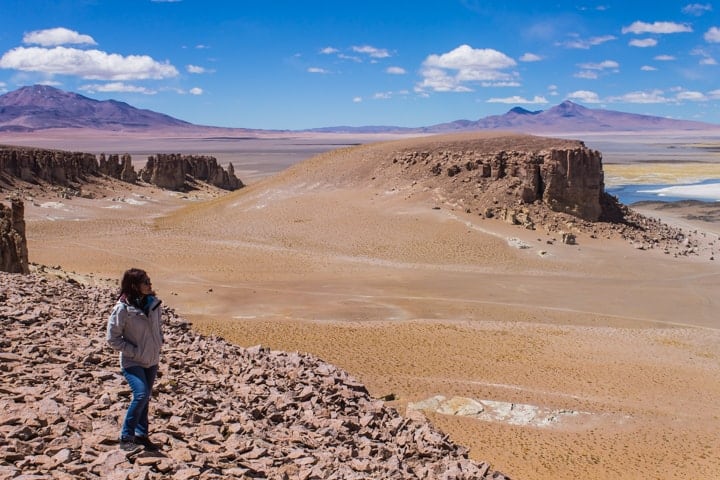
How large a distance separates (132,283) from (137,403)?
4.13 ft

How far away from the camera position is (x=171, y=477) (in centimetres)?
698

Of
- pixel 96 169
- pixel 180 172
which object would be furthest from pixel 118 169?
pixel 180 172

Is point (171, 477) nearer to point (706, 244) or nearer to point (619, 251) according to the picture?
point (619, 251)

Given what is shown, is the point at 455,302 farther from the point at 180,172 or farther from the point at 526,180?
the point at 180,172

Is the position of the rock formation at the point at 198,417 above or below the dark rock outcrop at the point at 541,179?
below

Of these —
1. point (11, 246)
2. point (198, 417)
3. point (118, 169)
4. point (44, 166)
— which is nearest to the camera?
point (198, 417)

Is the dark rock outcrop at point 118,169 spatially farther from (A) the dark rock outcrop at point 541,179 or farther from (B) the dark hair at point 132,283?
(B) the dark hair at point 132,283

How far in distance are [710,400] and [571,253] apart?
62.0ft

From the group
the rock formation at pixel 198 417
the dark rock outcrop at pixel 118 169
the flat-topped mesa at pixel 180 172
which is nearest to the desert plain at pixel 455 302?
the rock formation at pixel 198 417

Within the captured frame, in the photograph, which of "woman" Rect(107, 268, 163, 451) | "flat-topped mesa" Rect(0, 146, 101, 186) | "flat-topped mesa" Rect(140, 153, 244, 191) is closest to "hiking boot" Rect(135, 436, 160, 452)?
"woman" Rect(107, 268, 163, 451)

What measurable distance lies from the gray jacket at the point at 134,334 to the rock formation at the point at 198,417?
959 millimetres

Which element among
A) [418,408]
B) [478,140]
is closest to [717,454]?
[418,408]

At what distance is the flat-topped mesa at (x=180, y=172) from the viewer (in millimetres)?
67375

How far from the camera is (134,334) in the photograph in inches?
286
